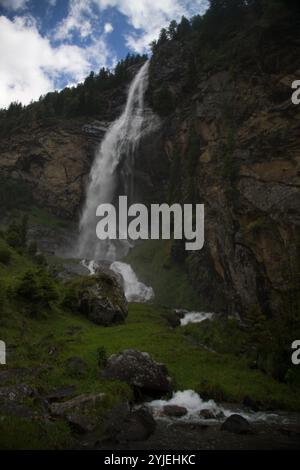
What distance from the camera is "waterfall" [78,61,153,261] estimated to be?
90.2 m

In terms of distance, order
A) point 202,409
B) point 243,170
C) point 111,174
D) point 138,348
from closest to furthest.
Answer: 1. point 202,409
2. point 138,348
3. point 243,170
4. point 111,174

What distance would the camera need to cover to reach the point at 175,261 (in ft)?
218


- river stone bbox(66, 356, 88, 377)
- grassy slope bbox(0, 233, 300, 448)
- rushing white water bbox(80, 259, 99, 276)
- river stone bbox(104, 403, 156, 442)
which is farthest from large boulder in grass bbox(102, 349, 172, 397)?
rushing white water bbox(80, 259, 99, 276)

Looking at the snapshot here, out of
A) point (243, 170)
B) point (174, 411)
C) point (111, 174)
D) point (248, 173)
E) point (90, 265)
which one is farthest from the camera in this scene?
point (111, 174)

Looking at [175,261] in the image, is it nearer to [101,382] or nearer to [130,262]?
[130,262]

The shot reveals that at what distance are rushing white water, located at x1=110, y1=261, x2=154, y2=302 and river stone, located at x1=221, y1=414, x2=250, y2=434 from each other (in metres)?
45.6

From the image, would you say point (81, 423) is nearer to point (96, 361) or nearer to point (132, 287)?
point (96, 361)

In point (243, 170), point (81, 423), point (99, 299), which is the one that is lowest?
point (81, 423)

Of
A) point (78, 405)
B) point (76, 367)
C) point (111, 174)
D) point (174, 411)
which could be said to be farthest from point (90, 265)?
point (78, 405)

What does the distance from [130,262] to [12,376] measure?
5745 centimetres

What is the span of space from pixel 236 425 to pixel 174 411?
2719 millimetres

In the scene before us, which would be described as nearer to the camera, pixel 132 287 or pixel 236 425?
pixel 236 425

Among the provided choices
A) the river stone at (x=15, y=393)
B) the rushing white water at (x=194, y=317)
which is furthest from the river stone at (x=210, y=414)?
the rushing white water at (x=194, y=317)

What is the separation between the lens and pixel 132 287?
64375mm
